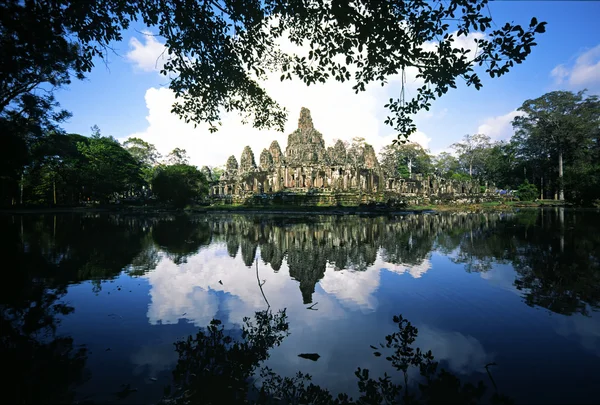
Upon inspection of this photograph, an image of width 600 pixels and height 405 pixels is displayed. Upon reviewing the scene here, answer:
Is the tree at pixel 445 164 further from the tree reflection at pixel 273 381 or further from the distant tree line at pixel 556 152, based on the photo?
the tree reflection at pixel 273 381

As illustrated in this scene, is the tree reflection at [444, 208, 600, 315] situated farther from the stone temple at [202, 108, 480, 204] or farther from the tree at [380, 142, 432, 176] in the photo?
the tree at [380, 142, 432, 176]

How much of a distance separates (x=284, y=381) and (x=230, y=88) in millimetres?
8046

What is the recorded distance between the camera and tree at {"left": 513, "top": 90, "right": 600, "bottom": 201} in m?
45.9

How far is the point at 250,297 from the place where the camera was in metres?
5.91

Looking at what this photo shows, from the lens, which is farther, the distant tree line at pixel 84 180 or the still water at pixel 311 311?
the distant tree line at pixel 84 180

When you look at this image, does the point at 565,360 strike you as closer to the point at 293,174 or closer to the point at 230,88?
the point at 230,88

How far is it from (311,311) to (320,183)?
39.5m

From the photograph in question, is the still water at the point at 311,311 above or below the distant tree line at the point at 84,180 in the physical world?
below

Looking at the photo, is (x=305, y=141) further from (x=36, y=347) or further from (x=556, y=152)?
(x=36, y=347)

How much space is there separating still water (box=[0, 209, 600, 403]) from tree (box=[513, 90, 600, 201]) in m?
47.3

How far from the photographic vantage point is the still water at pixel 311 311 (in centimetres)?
326

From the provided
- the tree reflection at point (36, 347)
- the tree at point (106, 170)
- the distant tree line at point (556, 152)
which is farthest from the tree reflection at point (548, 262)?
the tree at point (106, 170)

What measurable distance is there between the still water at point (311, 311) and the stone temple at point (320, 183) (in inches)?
1091

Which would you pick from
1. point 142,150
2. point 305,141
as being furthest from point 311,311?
point 142,150
